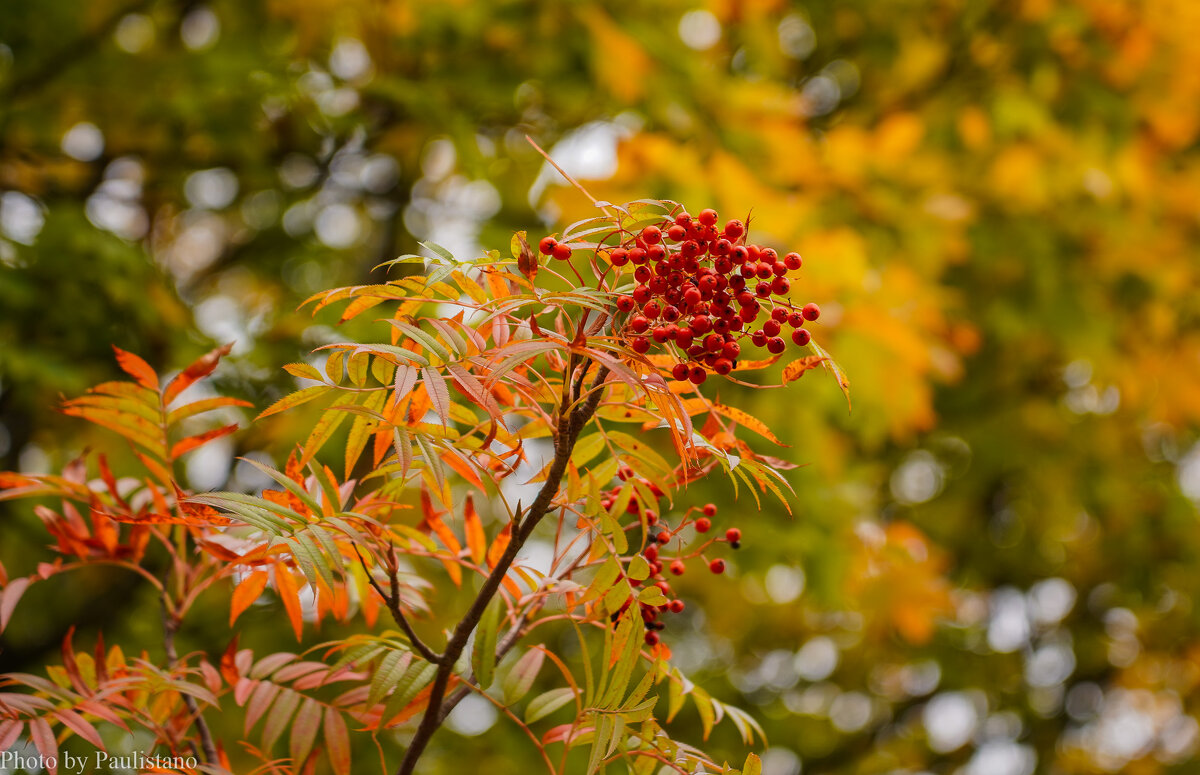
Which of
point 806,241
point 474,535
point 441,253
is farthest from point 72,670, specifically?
point 806,241

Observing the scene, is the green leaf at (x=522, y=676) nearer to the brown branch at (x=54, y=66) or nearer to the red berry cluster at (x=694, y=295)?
the red berry cluster at (x=694, y=295)

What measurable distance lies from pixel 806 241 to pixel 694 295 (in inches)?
61.4

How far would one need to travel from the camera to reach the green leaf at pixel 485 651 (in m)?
0.81

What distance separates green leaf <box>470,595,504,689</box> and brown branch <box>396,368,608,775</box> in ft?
0.09

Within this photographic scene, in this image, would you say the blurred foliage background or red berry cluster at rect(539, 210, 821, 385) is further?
the blurred foliage background

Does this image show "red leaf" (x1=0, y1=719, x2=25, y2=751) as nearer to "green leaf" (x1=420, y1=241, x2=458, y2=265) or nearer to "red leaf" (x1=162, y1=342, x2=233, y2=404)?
"red leaf" (x1=162, y1=342, x2=233, y2=404)

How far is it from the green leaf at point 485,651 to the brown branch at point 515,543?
0.03 metres

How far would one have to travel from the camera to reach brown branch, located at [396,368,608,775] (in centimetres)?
74

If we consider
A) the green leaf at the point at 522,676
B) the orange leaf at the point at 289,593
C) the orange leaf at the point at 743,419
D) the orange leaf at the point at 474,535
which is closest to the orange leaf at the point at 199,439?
the orange leaf at the point at 289,593

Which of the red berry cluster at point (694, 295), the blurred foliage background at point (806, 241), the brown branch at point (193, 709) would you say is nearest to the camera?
the red berry cluster at point (694, 295)

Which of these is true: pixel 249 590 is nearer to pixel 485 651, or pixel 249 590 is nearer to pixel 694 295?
pixel 485 651

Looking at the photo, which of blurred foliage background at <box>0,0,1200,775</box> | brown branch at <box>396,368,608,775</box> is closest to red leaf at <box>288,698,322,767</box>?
brown branch at <box>396,368,608,775</box>

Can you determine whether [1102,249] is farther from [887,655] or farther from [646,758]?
[646,758]

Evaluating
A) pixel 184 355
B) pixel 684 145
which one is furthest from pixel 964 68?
pixel 184 355
